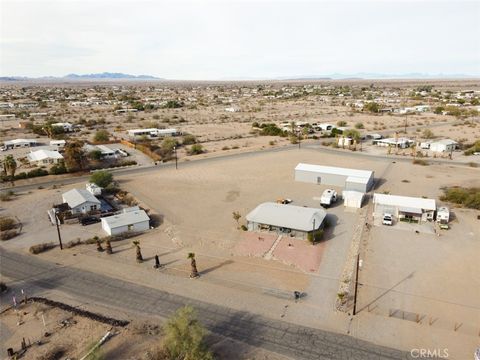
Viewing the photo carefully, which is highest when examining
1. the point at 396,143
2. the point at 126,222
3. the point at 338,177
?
the point at 396,143

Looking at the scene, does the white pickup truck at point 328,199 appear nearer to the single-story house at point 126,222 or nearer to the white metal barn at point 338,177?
the white metal barn at point 338,177

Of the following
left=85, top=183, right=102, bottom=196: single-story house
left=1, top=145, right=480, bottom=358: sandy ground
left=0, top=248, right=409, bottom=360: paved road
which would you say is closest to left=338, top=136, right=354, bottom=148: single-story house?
left=1, top=145, right=480, bottom=358: sandy ground

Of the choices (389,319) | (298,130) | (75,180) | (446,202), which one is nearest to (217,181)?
(75,180)

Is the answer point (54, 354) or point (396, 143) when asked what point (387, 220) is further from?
point (396, 143)

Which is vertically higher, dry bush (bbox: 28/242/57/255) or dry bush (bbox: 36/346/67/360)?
dry bush (bbox: 28/242/57/255)

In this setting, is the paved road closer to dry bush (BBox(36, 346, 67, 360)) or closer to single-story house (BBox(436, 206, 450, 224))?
dry bush (BBox(36, 346, 67, 360))

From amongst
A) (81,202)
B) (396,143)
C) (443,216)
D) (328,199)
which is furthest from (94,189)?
(396,143)

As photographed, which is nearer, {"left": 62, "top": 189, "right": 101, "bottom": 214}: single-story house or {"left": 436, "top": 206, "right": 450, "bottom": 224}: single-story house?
{"left": 436, "top": 206, "right": 450, "bottom": 224}: single-story house
